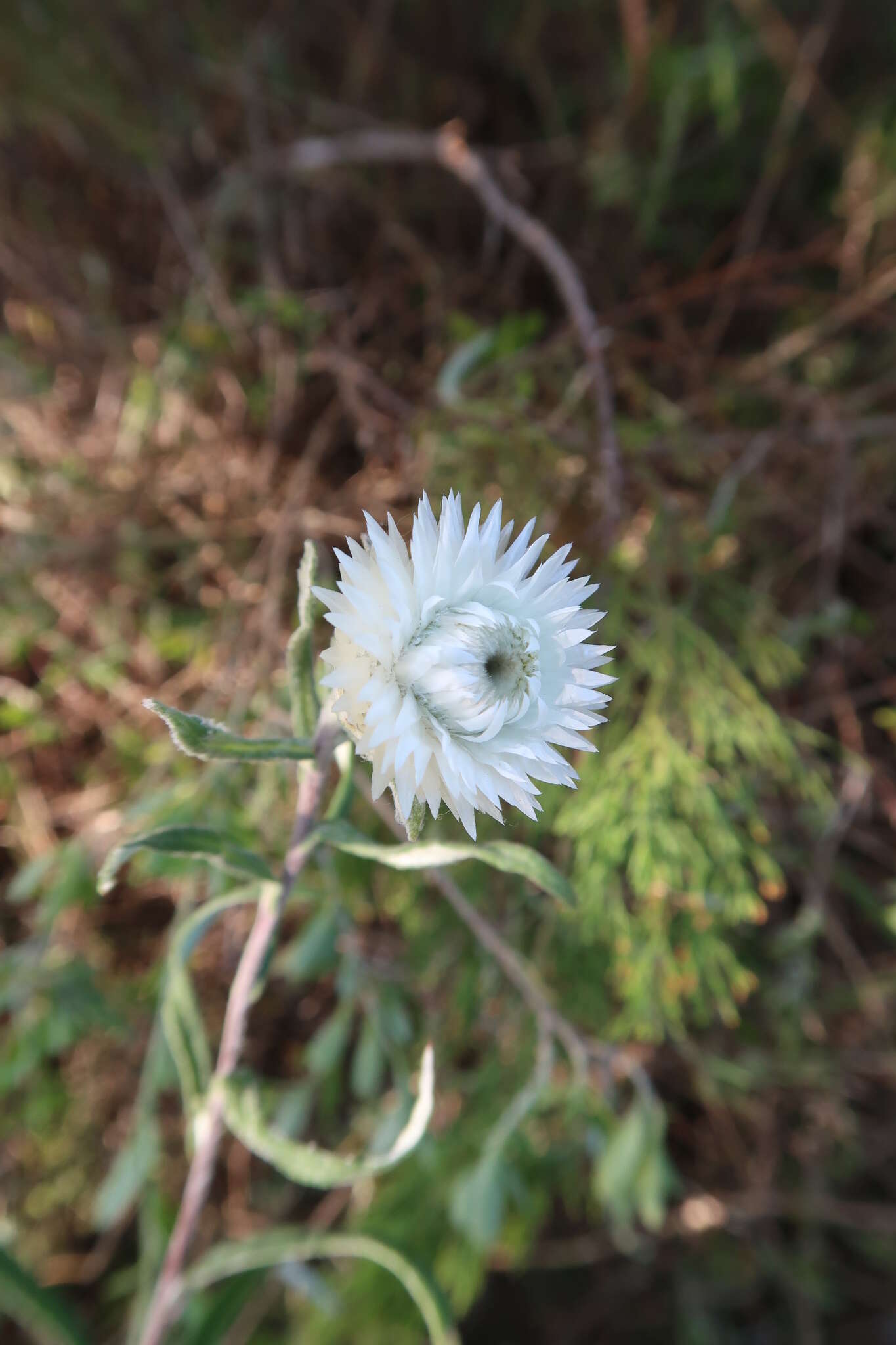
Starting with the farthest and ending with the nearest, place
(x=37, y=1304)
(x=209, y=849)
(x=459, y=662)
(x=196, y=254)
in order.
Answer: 1. (x=196, y=254)
2. (x=37, y=1304)
3. (x=209, y=849)
4. (x=459, y=662)

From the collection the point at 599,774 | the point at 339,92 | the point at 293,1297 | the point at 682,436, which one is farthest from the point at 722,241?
the point at 293,1297

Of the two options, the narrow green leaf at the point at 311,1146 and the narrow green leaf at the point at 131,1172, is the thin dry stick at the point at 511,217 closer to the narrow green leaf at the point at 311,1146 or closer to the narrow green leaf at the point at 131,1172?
the narrow green leaf at the point at 311,1146

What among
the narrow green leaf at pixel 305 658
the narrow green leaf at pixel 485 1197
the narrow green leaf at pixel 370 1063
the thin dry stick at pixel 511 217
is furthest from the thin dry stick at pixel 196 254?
the narrow green leaf at pixel 485 1197

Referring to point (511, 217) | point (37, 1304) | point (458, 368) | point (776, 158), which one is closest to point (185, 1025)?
point (37, 1304)

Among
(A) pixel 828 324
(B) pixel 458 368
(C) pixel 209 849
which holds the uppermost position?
(A) pixel 828 324

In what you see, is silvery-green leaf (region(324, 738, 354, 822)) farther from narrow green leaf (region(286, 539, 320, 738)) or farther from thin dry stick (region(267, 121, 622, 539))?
thin dry stick (region(267, 121, 622, 539))

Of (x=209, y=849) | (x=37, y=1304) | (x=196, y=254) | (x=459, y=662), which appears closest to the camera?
(x=459, y=662)

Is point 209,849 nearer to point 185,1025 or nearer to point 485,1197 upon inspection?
point 185,1025

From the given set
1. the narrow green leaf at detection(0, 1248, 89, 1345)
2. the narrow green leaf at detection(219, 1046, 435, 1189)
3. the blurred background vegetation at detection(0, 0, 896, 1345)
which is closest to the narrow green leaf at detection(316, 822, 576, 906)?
the narrow green leaf at detection(219, 1046, 435, 1189)
